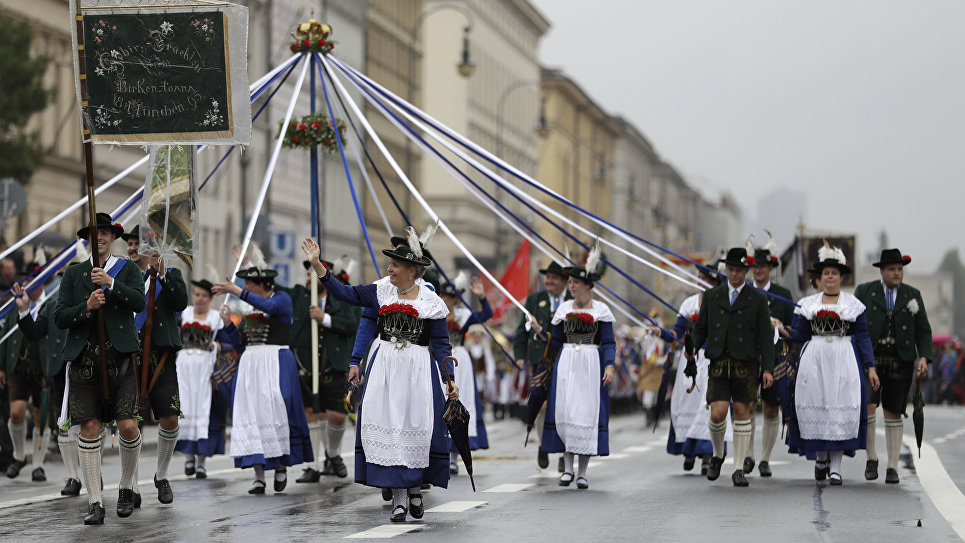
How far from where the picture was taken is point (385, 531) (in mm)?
11211

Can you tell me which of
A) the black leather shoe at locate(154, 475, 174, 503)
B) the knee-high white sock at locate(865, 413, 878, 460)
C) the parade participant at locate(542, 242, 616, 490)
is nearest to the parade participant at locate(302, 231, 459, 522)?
the black leather shoe at locate(154, 475, 174, 503)

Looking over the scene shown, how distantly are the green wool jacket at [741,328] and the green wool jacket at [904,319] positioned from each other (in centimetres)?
124

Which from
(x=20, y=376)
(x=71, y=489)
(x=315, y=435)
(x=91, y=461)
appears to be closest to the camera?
(x=91, y=461)

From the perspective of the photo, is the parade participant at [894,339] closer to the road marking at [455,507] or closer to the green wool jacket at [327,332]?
the road marking at [455,507]

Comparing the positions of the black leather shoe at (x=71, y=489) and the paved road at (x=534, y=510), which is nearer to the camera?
the paved road at (x=534, y=510)

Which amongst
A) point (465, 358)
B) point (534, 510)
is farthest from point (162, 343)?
point (465, 358)

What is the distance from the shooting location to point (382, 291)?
40.6ft

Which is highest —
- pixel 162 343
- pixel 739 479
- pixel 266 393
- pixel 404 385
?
pixel 162 343

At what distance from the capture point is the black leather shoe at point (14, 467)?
1636 centimetres

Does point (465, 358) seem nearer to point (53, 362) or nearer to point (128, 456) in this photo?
point (53, 362)

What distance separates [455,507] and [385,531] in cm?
185

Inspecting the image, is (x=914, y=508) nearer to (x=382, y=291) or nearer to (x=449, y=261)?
(x=382, y=291)

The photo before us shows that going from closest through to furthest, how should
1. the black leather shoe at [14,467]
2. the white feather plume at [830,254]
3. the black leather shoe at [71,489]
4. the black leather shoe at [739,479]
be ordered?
the black leather shoe at [71,489]
the black leather shoe at [739,479]
the white feather plume at [830,254]
the black leather shoe at [14,467]

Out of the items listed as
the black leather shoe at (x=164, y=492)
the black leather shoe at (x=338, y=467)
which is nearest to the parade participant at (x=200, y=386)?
the black leather shoe at (x=338, y=467)
